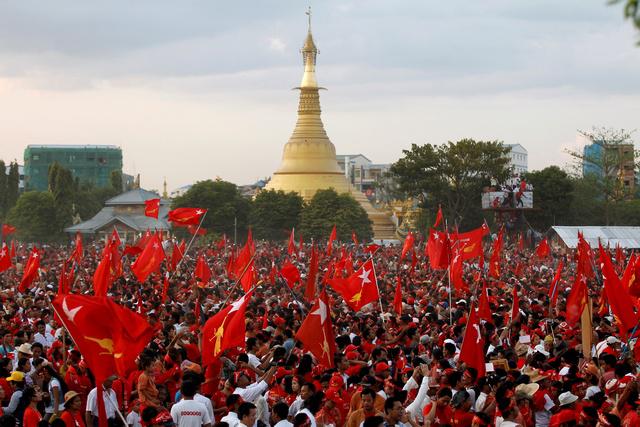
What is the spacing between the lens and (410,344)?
16750mm

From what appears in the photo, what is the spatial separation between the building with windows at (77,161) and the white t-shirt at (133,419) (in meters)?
155

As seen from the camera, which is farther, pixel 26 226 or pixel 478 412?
pixel 26 226

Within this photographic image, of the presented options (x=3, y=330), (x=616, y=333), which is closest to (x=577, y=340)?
(x=616, y=333)

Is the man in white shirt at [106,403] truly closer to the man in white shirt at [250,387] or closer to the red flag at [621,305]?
the man in white shirt at [250,387]

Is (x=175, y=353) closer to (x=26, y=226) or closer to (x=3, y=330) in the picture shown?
(x=3, y=330)

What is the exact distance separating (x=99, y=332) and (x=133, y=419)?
57.0 inches

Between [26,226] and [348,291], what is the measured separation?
6880 cm

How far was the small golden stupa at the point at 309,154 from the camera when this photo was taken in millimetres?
98250

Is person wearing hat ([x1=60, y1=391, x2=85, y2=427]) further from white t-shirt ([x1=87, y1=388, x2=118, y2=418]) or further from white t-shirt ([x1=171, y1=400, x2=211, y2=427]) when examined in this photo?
white t-shirt ([x1=171, y1=400, x2=211, y2=427])

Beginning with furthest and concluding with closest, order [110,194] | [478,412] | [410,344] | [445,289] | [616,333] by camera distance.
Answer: [110,194] < [445,289] < [616,333] < [410,344] < [478,412]

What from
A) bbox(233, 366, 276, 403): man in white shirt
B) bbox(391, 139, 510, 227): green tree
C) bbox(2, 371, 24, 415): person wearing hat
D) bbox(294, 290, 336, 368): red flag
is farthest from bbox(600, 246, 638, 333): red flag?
bbox(391, 139, 510, 227): green tree

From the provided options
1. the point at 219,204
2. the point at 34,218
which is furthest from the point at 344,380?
the point at 34,218

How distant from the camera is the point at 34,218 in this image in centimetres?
8700

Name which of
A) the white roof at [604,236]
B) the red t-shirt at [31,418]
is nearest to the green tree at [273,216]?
the white roof at [604,236]
